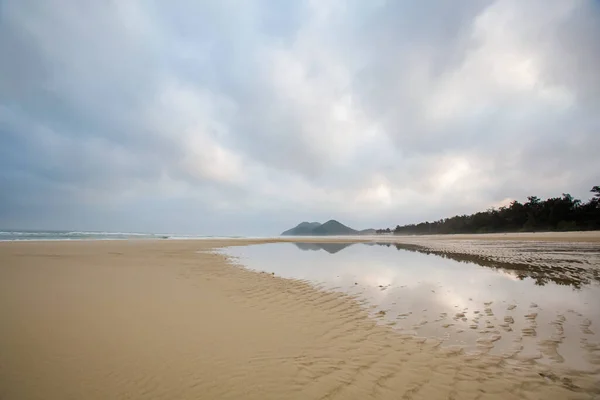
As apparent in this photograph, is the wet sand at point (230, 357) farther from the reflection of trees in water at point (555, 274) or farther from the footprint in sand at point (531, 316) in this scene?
the reflection of trees in water at point (555, 274)

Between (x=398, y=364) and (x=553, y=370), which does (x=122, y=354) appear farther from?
(x=553, y=370)

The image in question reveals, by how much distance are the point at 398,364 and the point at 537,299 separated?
706cm

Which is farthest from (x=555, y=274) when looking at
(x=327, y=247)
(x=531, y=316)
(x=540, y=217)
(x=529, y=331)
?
(x=540, y=217)

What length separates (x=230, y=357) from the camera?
4609 mm

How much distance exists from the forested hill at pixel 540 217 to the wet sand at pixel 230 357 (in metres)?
79.5

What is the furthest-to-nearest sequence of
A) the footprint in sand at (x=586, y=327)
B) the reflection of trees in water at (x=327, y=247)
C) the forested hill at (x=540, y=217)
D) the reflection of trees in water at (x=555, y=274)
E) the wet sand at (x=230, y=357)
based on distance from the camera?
the forested hill at (x=540, y=217) → the reflection of trees in water at (x=327, y=247) → the reflection of trees in water at (x=555, y=274) → the footprint in sand at (x=586, y=327) → the wet sand at (x=230, y=357)

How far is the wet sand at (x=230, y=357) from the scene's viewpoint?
370cm

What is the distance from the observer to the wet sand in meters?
3.70

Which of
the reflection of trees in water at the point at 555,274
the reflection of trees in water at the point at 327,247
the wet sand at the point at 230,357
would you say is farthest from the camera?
the reflection of trees in water at the point at 327,247

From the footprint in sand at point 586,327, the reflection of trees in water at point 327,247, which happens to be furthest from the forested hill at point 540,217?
the footprint in sand at point 586,327

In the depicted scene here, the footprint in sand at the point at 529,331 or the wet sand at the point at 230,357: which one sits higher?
the wet sand at the point at 230,357

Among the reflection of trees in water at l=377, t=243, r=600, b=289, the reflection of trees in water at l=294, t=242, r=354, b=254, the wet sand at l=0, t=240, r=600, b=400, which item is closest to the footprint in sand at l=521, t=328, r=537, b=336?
the wet sand at l=0, t=240, r=600, b=400

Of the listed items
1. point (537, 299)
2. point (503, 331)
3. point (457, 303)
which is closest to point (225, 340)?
point (503, 331)

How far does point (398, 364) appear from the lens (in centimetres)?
452
